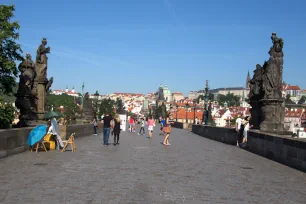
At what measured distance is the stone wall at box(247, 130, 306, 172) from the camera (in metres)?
11.7

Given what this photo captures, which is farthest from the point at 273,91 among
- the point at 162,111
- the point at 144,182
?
the point at 162,111

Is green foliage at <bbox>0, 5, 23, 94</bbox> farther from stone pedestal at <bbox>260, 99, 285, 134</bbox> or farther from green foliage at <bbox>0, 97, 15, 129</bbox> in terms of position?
stone pedestal at <bbox>260, 99, 285, 134</bbox>

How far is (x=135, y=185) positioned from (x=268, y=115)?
36.5 ft

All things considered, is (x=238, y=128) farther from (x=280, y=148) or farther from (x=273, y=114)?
(x=280, y=148)

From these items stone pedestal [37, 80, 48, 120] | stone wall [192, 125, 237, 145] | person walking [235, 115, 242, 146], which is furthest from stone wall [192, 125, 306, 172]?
stone pedestal [37, 80, 48, 120]

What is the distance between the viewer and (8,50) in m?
23.5

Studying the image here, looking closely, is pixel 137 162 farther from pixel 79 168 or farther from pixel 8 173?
pixel 8 173

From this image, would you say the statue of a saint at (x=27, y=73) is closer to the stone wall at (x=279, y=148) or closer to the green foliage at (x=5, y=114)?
the green foliage at (x=5, y=114)

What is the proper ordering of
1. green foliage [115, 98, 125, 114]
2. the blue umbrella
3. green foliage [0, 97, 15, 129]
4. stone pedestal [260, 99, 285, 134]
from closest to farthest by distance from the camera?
the blue umbrella
stone pedestal [260, 99, 285, 134]
green foliage [0, 97, 15, 129]
green foliage [115, 98, 125, 114]

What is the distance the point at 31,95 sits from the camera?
17703mm

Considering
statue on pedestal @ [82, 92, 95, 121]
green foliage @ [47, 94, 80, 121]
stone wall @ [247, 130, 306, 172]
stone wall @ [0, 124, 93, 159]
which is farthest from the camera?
green foliage @ [47, 94, 80, 121]

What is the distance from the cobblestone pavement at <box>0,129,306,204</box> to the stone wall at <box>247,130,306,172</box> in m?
0.37

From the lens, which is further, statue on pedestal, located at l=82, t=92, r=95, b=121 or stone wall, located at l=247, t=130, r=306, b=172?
statue on pedestal, located at l=82, t=92, r=95, b=121

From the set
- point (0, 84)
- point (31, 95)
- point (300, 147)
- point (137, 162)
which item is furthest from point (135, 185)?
point (0, 84)
